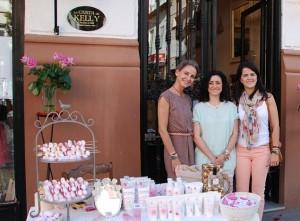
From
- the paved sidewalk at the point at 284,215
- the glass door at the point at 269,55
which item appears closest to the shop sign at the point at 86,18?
the glass door at the point at 269,55

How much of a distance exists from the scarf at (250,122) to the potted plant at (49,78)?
5.35ft

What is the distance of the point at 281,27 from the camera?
4785 millimetres

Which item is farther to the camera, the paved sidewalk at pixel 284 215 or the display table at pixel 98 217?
the paved sidewalk at pixel 284 215

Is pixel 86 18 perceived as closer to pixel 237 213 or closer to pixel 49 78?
pixel 49 78

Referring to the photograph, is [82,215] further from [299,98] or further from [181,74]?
[299,98]

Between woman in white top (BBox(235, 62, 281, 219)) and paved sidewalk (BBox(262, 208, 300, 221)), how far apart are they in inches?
44.8

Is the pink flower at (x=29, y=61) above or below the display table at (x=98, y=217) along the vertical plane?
above

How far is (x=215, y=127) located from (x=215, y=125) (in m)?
0.02

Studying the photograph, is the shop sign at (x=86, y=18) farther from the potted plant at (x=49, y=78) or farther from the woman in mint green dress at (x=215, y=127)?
the woman in mint green dress at (x=215, y=127)

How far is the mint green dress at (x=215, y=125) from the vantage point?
3.46 metres

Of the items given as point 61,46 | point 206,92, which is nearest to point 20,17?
point 61,46

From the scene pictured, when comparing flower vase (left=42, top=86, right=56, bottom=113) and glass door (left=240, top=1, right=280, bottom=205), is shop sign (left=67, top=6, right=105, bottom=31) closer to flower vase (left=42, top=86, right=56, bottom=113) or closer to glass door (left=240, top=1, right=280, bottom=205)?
flower vase (left=42, top=86, right=56, bottom=113)

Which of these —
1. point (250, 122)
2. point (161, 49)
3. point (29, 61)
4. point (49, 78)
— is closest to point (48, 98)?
point (49, 78)

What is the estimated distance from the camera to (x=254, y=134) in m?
3.55
